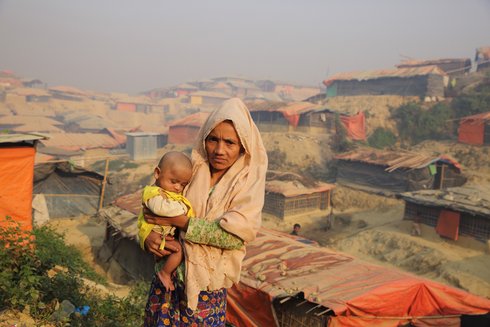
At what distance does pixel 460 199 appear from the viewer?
1435cm

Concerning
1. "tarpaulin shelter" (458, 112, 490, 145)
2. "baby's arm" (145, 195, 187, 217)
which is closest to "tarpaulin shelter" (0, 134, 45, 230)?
"baby's arm" (145, 195, 187, 217)

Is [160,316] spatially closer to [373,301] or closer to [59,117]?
[373,301]

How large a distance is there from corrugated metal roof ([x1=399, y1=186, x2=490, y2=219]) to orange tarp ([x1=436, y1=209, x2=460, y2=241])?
45 centimetres

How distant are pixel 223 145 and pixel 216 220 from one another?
0.43m

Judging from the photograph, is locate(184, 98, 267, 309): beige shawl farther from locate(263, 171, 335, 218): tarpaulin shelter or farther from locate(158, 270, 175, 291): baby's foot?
locate(263, 171, 335, 218): tarpaulin shelter

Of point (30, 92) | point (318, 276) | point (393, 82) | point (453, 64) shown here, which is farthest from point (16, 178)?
point (30, 92)

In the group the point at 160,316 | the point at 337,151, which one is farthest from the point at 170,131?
the point at 160,316

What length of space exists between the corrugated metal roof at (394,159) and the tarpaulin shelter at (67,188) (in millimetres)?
15139

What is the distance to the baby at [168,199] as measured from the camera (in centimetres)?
192

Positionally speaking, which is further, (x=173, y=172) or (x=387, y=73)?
(x=387, y=73)

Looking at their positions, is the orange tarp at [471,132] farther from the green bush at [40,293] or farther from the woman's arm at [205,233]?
the woman's arm at [205,233]

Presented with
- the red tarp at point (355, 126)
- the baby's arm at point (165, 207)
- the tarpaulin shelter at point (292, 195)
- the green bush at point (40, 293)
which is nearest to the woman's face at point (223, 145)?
the baby's arm at point (165, 207)

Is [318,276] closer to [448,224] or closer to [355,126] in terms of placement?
[448,224]

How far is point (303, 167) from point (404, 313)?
65.4 feet
